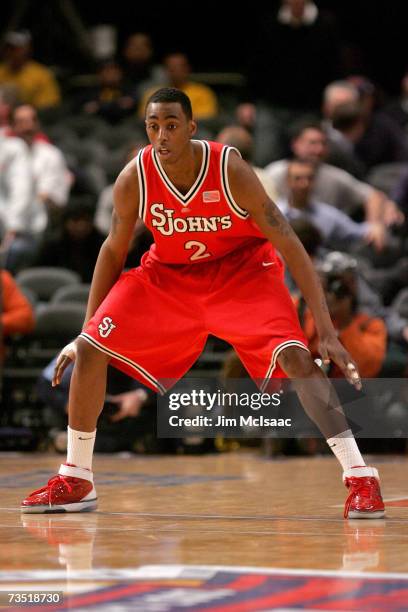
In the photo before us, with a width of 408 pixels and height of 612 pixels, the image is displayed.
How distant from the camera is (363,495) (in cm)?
459

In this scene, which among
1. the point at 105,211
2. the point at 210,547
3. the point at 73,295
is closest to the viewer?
the point at 210,547

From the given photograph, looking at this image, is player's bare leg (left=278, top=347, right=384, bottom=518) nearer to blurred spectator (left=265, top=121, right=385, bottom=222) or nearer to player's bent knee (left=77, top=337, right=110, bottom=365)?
player's bent knee (left=77, top=337, right=110, bottom=365)

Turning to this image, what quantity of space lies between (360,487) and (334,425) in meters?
0.25

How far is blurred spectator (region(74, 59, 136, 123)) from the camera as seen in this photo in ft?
39.6

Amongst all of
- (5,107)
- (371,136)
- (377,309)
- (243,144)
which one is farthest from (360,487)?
(5,107)

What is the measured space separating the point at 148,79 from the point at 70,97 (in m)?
1.13

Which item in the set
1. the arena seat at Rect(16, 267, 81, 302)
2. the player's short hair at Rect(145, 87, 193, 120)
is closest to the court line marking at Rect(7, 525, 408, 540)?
the player's short hair at Rect(145, 87, 193, 120)

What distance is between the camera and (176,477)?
20.8 ft

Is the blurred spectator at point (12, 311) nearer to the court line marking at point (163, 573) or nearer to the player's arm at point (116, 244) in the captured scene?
the player's arm at point (116, 244)

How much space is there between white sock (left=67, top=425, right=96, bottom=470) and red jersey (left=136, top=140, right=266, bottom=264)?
0.80 metres

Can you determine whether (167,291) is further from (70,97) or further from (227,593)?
(70,97)

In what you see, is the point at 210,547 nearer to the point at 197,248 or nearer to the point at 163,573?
the point at 163,573

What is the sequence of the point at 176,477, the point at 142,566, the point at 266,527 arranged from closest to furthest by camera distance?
the point at 142,566, the point at 266,527, the point at 176,477

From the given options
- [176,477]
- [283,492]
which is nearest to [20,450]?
[176,477]
